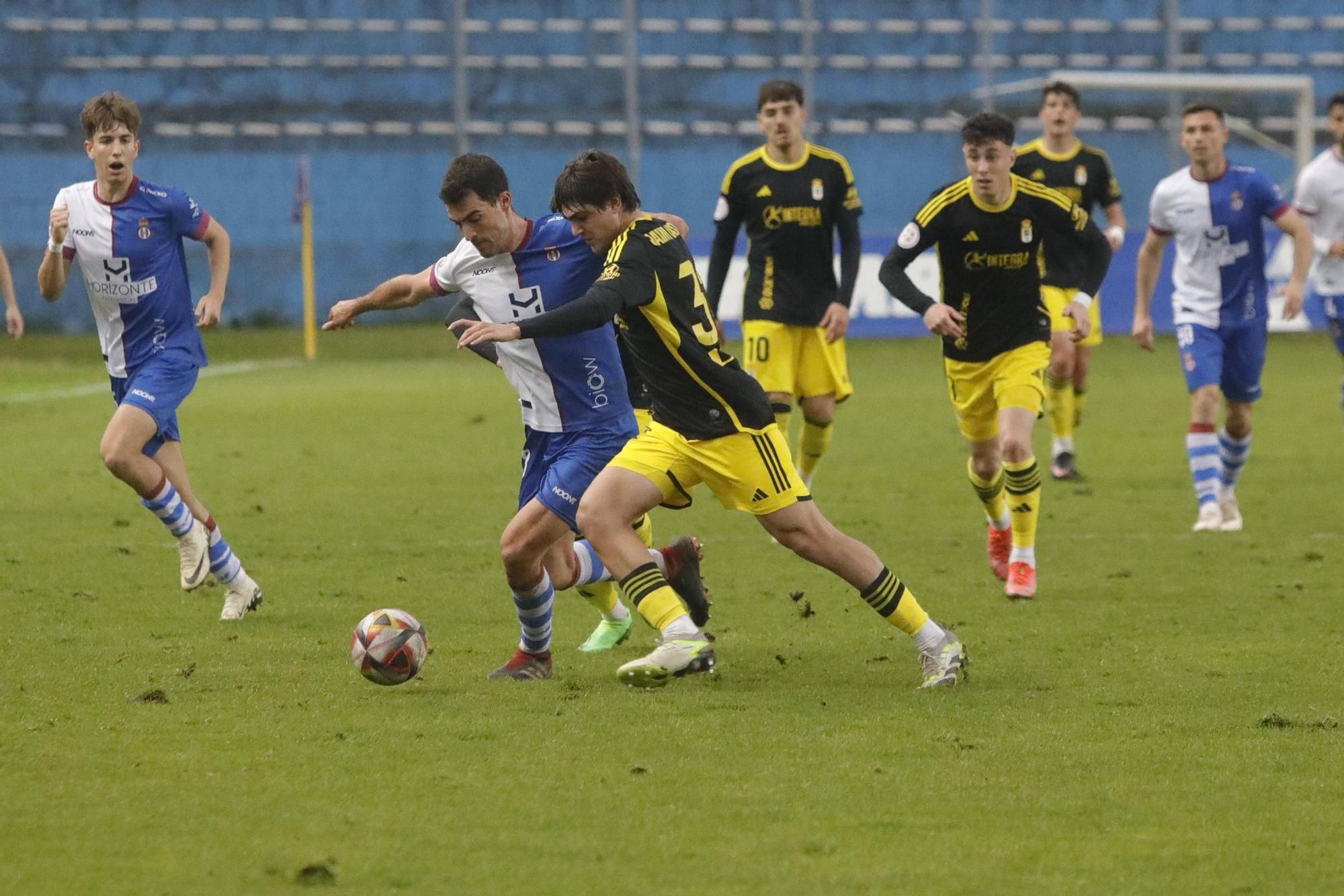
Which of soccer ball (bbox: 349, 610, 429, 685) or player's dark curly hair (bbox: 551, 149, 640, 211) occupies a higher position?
player's dark curly hair (bbox: 551, 149, 640, 211)

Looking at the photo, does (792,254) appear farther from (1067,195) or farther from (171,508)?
(171,508)

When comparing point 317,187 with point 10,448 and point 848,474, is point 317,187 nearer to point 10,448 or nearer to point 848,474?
point 10,448

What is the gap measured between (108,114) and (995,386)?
4.06m

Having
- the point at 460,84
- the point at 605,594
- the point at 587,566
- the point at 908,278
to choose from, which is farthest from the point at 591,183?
the point at 460,84

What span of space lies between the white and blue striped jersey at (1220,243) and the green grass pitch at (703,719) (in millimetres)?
1248

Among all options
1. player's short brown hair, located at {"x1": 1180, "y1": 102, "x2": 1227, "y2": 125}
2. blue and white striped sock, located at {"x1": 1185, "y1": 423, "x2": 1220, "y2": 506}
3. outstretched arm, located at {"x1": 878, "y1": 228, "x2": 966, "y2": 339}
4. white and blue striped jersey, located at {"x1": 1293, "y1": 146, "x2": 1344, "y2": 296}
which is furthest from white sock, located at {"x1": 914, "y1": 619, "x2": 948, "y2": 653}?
white and blue striped jersey, located at {"x1": 1293, "y1": 146, "x2": 1344, "y2": 296}

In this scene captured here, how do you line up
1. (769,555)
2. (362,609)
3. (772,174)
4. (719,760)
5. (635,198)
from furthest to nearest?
(772,174), (769,555), (362,609), (635,198), (719,760)

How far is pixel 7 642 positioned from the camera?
23.7ft

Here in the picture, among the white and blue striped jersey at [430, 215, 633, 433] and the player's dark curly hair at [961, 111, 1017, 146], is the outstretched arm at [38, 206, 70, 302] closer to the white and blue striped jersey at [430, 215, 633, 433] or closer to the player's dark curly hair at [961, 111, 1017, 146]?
the white and blue striped jersey at [430, 215, 633, 433]

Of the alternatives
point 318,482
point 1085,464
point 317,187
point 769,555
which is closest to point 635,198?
point 769,555

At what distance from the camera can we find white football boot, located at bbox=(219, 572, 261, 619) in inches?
312

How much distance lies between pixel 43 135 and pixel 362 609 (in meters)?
26.2

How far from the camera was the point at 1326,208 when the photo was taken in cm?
1175

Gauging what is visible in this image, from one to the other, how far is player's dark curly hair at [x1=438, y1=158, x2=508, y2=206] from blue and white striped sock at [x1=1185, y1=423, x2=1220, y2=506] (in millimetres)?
5546
